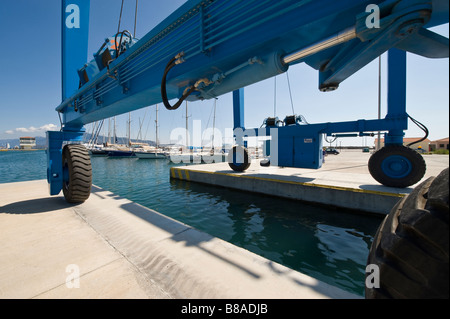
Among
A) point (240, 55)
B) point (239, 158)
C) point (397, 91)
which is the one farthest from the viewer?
point (239, 158)

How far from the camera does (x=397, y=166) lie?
604 centimetres

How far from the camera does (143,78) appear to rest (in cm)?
411

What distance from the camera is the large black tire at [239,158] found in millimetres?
10037

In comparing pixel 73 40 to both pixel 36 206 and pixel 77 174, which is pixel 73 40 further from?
pixel 36 206

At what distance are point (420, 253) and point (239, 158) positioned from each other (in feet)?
30.0

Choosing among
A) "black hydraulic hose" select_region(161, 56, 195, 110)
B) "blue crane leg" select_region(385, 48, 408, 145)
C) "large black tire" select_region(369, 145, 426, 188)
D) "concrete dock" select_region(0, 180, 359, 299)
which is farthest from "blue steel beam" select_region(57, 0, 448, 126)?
"large black tire" select_region(369, 145, 426, 188)

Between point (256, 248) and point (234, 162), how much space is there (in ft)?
21.9

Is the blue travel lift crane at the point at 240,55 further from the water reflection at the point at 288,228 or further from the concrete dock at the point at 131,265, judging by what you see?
the water reflection at the point at 288,228

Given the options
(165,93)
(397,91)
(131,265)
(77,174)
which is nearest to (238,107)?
(397,91)

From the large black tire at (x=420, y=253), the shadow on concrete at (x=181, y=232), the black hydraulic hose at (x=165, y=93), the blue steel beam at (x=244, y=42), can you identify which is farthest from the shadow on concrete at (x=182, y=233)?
the blue steel beam at (x=244, y=42)

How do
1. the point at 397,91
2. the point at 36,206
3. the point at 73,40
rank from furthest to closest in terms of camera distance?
the point at 73,40
the point at 397,91
the point at 36,206

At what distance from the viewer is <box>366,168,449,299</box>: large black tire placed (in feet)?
3.05
